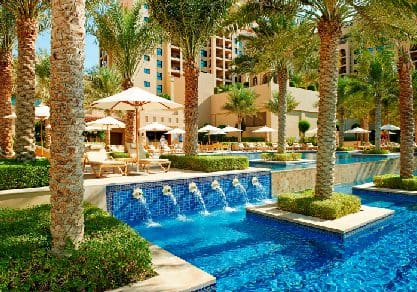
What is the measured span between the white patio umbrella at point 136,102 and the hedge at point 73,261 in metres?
6.85

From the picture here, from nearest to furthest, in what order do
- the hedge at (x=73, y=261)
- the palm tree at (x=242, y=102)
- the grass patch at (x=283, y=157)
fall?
1. the hedge at (x=73, y=261)
2. the grass patch at (x=283, y=157)
3. the palm tree at (x=242, y=102)

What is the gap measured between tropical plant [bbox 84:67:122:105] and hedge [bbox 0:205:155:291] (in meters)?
31.6

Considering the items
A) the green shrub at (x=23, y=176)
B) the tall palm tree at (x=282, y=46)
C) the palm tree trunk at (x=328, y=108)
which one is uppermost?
the tall palm tree at (x=282, y=46)

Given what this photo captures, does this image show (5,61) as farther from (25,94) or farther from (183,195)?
(183,195)

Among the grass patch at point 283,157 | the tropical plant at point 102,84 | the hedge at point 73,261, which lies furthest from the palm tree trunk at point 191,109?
the tropical plant at point 102,84

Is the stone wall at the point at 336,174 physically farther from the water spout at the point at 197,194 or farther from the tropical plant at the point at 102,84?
the tropical plant at the point at 102,84

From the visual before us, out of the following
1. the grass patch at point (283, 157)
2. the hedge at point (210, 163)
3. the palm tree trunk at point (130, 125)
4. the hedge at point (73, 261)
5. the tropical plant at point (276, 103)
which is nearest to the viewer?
the hedge at point (73, 261)

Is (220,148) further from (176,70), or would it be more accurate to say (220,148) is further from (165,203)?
A: (176,70)

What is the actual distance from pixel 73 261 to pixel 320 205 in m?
6.39

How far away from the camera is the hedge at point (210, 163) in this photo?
41.7 feet

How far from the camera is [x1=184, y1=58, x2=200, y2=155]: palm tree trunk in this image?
14.7 meters

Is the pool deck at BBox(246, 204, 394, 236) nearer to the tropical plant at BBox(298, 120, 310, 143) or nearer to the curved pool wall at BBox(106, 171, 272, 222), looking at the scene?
the curved pool wall at BBox(106, 171, 272, 222)

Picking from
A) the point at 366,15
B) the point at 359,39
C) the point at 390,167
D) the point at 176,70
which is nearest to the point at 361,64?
the point at 390,167

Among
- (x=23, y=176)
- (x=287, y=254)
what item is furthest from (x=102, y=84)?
(x=287, y=254)
